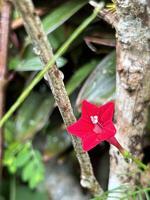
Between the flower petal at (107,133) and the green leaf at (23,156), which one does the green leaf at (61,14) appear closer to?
the green leaf at (23,156)

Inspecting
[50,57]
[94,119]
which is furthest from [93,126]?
[50,57]

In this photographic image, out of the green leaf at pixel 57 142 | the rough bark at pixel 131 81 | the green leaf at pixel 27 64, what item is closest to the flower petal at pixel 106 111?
the rough bark at pixel 131 81

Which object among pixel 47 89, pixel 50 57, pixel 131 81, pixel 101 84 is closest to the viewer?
pixel 50 57

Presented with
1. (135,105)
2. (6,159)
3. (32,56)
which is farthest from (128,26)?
(6,159)

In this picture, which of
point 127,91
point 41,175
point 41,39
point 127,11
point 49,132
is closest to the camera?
point 41,39

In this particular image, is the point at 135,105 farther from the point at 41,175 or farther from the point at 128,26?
the point at 41,175

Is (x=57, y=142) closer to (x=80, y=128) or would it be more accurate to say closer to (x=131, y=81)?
(x=131, y=81)
